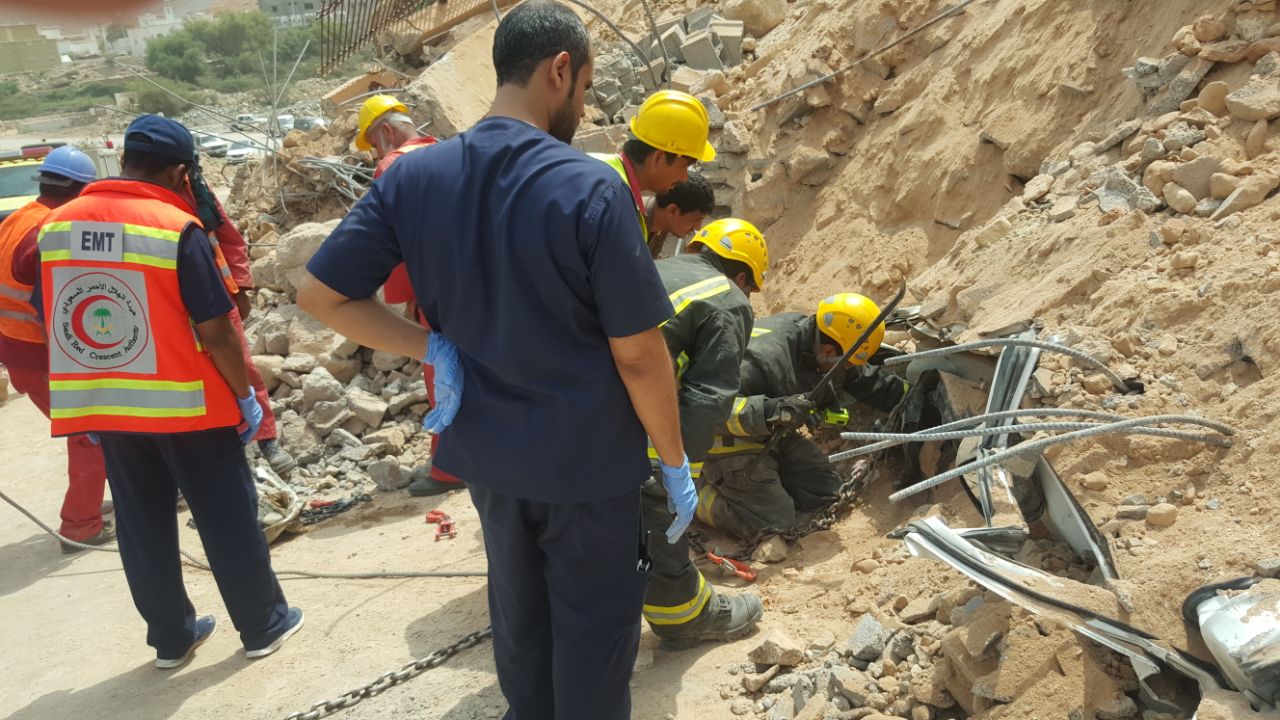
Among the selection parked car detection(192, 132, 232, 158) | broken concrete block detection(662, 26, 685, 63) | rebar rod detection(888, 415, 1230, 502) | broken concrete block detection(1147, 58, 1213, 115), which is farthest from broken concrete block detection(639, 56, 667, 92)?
rebar rod detection(888, 415, 1230, 502)

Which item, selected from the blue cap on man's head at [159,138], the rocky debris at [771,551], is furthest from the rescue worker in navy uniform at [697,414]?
the blue cap on man's head at [159,138]

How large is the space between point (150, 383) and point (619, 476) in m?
2.14

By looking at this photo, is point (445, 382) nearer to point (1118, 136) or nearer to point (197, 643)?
point (197, 643)

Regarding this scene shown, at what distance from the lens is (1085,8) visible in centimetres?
561

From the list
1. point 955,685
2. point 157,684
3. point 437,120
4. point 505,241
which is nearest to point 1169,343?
point 955,685

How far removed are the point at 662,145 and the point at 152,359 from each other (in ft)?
6.82

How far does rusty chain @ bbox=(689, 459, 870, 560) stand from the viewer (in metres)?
4.55

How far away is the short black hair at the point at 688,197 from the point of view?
4.00 metres

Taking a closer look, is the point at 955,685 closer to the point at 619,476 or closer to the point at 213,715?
the point at 619,476

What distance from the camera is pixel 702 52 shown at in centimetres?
807

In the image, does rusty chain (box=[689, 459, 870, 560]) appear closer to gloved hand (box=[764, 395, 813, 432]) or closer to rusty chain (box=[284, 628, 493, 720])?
gloved hand (box=[764, 395, 813, 432])

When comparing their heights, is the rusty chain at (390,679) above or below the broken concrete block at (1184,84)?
below

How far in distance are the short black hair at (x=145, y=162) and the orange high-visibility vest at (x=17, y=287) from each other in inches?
56.9

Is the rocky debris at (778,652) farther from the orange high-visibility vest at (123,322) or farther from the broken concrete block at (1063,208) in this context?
the broken concrete block at (1063,208)
